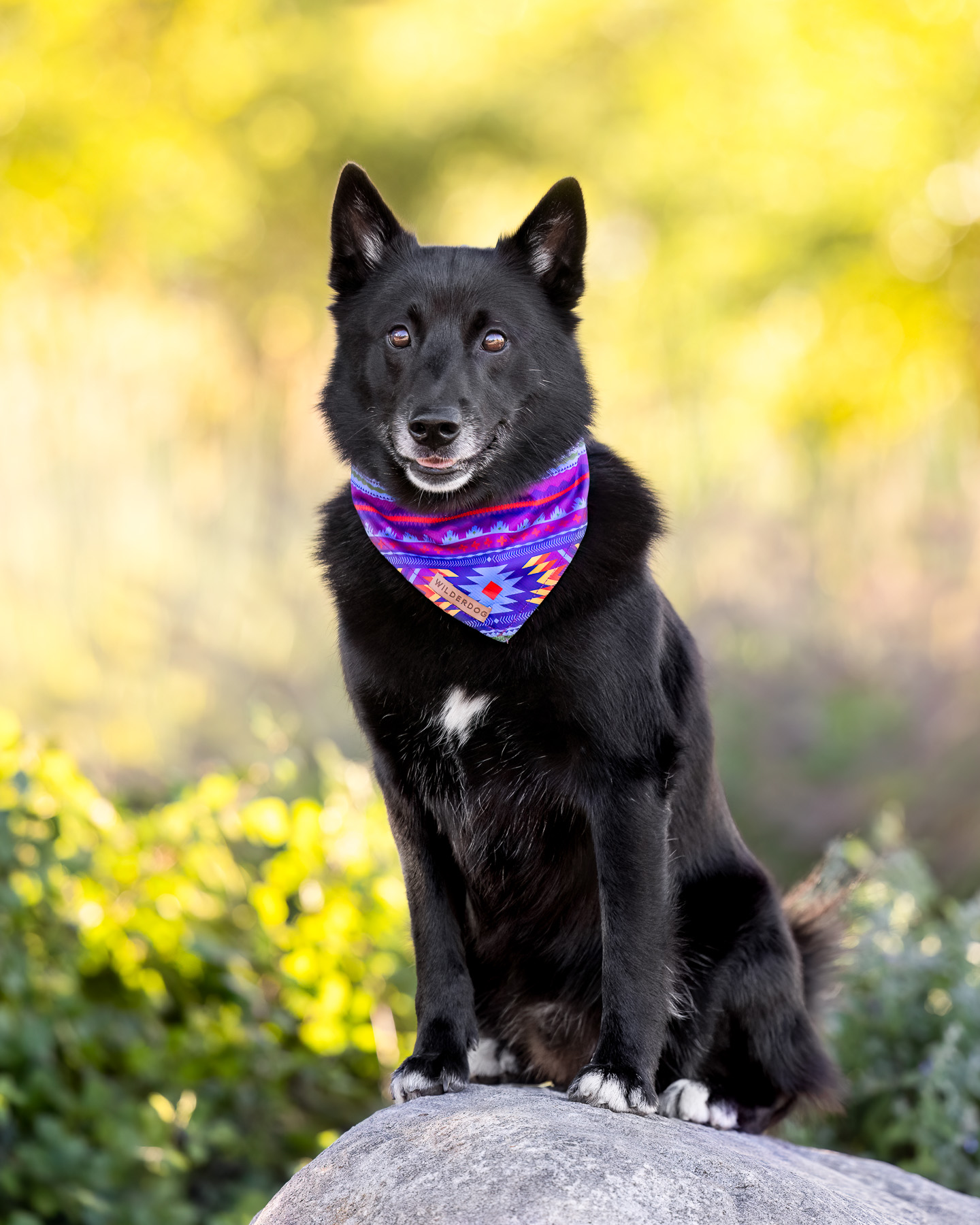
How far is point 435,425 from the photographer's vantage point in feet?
7.11

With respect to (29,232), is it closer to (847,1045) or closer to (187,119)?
(187,119)

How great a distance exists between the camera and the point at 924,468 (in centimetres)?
757

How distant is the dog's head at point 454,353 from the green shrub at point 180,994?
1404 millimetres

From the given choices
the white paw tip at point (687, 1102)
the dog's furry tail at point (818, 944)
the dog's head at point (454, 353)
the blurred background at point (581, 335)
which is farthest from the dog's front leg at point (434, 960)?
the blurred background at point (581, 335)

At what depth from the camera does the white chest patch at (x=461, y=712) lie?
2154 millimetres

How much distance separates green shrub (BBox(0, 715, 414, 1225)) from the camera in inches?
111

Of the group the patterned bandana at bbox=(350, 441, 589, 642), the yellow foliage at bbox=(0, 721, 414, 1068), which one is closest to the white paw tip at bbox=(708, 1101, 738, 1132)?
the patterned bandana at bbox=(350, 441, 589, 642)

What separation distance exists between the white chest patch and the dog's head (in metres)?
0.40

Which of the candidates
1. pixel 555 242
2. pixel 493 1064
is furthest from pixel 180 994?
pixel 555 242

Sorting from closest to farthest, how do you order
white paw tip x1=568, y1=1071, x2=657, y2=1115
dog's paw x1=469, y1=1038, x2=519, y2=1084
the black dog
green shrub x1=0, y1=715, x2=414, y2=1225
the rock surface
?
the rock surface < white paw tip x1=568, y1=1071, x2=657, y2=1115 < the black dog < dog's paw x1=469, y1=1038, x2=519, y2=1084 < green shrub x1=0, y1=715, x2=414, y2=1225

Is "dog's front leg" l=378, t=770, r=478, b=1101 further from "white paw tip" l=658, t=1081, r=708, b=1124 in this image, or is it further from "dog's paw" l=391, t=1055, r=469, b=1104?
"white paw tip" l=658, t=1081, r=708, b=1124

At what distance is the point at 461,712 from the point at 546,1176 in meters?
0.77

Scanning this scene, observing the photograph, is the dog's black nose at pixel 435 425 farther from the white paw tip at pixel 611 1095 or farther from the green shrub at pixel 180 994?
the green shrub at pixel 180 994

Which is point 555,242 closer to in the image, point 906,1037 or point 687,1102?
point 687,1102
